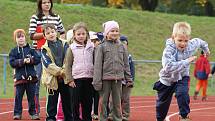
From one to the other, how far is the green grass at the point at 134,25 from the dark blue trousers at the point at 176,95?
56.9 feet

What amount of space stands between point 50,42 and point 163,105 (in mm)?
2439

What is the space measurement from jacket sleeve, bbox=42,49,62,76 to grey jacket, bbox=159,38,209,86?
197 cm

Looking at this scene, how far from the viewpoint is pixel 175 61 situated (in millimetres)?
11758

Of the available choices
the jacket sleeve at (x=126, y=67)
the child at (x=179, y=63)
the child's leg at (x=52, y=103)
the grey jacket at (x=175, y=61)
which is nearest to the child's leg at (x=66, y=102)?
the child's leg at (x=52, y=103)

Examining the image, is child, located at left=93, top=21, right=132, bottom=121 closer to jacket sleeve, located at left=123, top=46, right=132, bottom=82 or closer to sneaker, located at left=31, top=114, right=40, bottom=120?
jacket sleeve, located at left=123, top=46, right=132, bottom=82

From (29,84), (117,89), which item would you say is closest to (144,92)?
(29,84)

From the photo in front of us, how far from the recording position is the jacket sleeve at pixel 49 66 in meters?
12.6

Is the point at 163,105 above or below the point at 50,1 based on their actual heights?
below

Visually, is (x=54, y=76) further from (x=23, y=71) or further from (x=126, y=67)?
(x=23, y=71)

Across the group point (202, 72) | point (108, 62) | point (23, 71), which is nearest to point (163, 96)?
point (108, 62)

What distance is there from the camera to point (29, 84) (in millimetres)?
14508

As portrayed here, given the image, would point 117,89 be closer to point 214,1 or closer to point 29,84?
point 29,84

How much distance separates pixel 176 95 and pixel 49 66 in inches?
97.2

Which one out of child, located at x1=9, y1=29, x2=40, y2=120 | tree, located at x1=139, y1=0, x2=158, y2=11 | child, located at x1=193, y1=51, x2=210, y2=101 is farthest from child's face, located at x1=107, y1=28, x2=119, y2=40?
tree, located at x1=139, y1=0, x2=158, y2=11
